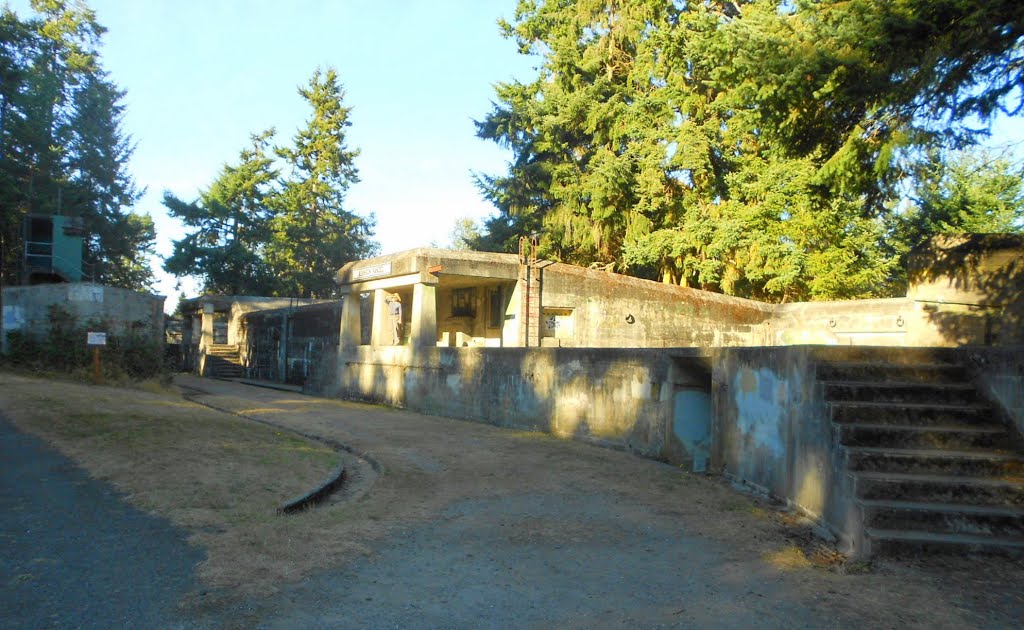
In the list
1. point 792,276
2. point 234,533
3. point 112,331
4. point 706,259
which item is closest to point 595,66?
point 706,259

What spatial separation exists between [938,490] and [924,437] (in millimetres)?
714

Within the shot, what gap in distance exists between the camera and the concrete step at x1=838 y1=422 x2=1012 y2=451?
602cm

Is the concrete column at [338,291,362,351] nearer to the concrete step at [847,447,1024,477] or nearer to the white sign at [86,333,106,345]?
the white sign at [86,333,106,345]

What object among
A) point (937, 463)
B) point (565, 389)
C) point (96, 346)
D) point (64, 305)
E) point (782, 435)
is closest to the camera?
point (937, 463)

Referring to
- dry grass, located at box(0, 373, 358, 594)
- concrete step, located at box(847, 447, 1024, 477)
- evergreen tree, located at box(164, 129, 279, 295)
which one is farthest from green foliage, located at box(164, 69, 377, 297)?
concrete step, located at box(847, 447, 1024, 477)

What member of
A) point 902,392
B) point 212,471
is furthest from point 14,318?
point 902,392

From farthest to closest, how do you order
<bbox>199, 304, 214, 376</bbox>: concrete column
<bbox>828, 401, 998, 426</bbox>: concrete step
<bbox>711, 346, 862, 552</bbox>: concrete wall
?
<bbox>199, 304, 214, 376</bbox>: concrete column, <bbox>828, 401, 998, 426</bbox>: concrete step, <bbox>711, 346, 862, 552</bbox>: concrete wall

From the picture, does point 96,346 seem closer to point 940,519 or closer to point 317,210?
point 940,519

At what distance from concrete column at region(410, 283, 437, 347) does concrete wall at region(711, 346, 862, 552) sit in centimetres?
1084

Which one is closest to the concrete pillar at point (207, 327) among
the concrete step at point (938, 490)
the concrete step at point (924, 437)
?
the concrete step at point (924, 437)

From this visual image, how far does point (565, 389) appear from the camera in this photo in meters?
12.8

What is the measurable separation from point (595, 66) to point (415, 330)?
15.2 metres

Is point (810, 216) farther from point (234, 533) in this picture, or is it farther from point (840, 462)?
point (234, 533)

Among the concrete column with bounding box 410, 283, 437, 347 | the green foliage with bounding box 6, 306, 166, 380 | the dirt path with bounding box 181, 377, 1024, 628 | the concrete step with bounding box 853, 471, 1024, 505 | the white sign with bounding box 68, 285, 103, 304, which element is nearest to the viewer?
the dirt path with bounding box 181, 377, 1024, 628
